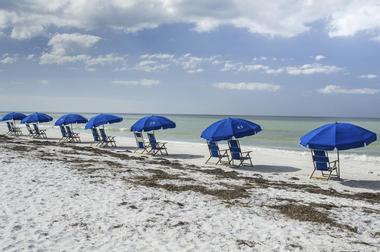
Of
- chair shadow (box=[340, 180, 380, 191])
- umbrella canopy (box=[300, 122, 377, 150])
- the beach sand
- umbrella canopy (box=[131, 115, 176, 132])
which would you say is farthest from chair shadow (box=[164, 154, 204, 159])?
chair shadow (box=[340, 180, 380, 191])

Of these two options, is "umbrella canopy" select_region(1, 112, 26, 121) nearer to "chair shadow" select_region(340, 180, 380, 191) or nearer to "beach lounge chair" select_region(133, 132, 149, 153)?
"beach lounge chair" select_region(133, 132, 149, 153)

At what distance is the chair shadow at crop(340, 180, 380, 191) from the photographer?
12070mm

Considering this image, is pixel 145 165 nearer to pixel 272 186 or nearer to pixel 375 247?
pixel 272 186

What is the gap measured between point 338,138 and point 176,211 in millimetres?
6066

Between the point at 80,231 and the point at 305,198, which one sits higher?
the point at 80,231

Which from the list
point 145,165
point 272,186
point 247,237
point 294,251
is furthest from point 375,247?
point 145,165

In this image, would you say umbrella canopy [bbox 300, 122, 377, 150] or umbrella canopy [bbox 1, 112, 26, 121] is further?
umbrella canopy [bbox 1, 112, 26, 121]

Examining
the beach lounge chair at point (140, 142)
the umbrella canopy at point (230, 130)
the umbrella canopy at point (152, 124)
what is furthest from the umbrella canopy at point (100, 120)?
the umbrella canopy at point (230, 130)

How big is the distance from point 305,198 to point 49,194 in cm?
543

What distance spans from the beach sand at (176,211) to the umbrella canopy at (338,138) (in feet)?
3.77

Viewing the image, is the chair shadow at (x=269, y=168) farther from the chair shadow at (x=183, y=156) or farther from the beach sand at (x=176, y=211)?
the chair shadow at (x=183, y=156)

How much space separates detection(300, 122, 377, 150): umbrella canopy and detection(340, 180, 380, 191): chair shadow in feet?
4.31

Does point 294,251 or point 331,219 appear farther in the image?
point 331,219

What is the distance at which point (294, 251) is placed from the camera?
571 centimetres
